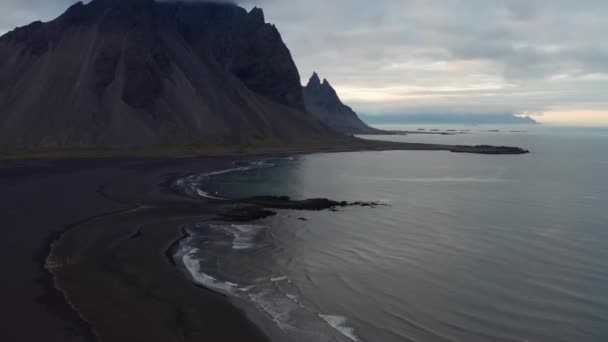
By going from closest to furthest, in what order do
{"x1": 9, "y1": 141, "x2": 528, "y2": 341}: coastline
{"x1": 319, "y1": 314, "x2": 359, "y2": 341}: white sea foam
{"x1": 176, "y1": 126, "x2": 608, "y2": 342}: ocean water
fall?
{"x1": 9, "y1": 141, "x2": 528, "y2": 341}: coastline < {"x1": 319, "y1": 314, "x2": 359, "y2": 341}: white sea foam < {"x1": 176, "y1": 126, "x2": 608, "y2": 342}: ocean water

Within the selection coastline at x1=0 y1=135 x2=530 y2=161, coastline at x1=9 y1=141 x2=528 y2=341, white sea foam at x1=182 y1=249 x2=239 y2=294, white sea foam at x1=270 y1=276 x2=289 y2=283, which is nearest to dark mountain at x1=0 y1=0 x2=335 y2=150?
coastline at x1=0 y1=135 x2=530 y2=161

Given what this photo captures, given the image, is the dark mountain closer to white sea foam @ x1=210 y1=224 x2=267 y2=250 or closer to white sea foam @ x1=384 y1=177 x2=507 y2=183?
white sea foam @ x1=384 y1=177 x2=507 y2=183

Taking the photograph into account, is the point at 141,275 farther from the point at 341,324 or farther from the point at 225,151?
the point at 225,151

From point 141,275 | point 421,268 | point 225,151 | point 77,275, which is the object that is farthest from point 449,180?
point 77,275

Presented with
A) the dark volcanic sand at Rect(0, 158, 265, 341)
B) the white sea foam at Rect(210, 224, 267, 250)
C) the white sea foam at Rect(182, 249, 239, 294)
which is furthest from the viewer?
the white sea foam at Rect(210, 224, 267, 250)

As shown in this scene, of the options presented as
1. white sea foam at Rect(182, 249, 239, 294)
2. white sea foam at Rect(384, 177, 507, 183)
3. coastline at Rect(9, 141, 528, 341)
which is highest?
white sea foam at Rect(384, 177, 507, 183)

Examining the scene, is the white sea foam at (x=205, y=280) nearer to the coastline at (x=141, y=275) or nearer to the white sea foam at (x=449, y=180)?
the coastline at (x=141, y=275)

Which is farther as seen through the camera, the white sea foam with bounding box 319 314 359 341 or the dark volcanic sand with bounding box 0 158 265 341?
the white sea foam with bounding box 319 314 359 341

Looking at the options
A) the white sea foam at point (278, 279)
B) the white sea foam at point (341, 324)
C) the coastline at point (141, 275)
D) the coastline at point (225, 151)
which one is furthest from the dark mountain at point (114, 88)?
the white sea foam at point (341, 324)
